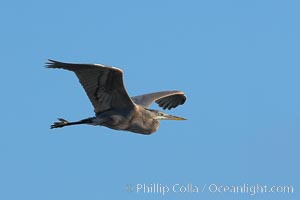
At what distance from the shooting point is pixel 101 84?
17156mm

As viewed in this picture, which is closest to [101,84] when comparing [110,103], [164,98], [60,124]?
[110,103]

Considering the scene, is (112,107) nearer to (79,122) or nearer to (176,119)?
(79,122)

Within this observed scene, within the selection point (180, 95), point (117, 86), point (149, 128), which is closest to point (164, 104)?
point (180, 95)

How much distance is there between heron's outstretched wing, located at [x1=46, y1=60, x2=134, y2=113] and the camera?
53.8 ft

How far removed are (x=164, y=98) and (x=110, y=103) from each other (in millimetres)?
3625

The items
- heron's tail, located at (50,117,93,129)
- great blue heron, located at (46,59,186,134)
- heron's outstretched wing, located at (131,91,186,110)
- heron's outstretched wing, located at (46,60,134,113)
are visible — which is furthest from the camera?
heron's outstretched wing, located at (131,91,186,110)

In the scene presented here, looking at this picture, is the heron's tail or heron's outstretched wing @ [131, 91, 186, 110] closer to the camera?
the heron's tail

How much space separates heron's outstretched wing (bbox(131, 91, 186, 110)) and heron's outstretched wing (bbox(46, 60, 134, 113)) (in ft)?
7.49

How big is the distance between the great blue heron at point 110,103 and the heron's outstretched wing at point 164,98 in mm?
834

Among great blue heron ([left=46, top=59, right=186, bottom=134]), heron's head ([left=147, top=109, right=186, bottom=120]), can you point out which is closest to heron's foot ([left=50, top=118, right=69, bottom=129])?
great blue heron ([left=46, top=59, right=186, bottom=134])

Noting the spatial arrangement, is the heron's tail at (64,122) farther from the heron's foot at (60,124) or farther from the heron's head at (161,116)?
the heron's head at (161,116)

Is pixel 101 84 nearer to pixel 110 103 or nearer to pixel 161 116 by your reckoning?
pixel 110 103

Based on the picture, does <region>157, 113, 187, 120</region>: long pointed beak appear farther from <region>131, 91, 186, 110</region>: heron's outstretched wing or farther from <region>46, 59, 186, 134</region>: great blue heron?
<region>131, 91, 186, 110</region>: heron's outstretched wing

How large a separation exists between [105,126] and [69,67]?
208 centimetres
